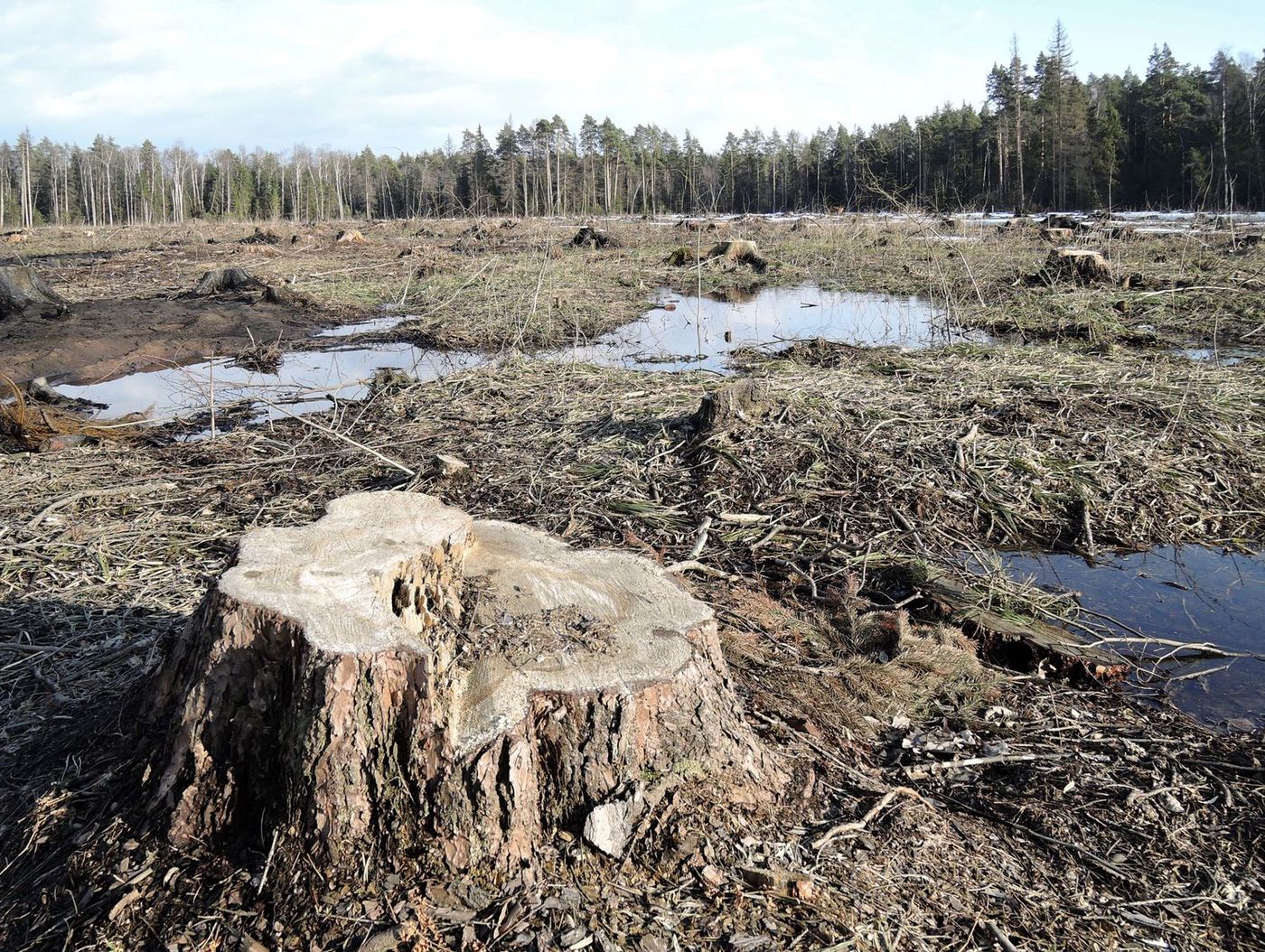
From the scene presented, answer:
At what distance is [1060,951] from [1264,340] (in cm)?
1028

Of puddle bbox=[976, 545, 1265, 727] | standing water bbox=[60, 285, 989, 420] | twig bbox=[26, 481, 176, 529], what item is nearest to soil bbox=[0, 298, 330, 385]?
standing water bbox=[60, 285, 989, 420]

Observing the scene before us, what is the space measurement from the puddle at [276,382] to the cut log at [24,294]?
455 cm

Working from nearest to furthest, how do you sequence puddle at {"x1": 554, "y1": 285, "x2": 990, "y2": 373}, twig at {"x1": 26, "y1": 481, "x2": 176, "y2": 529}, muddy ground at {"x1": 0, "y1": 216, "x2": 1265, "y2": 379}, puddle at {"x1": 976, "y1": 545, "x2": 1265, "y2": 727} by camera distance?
puddle at {"x1": 976, "y1": 545, "x2": 1265, "y2": 727}
twig at {"x1": 26, "y1": 481, "x2": 176, "y2": 529}
puddle at {"x1": 554, "y1": 285, "x2": 990, "y2": 373}
muddy ground at {"x1": 0, "y1": 216, "x2": 1265, "y2": 379}

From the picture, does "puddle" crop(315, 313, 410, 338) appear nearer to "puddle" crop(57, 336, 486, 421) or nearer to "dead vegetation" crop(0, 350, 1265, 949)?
"puddle" crop(57, 336, 486, 421)

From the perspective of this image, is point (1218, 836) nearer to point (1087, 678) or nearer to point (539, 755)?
point (1087, 678)

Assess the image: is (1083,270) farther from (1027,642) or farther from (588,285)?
(1027,642)

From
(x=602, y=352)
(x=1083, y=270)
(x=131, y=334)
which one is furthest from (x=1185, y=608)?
(x=131, y=334)

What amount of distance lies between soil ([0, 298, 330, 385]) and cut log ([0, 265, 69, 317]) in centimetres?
15

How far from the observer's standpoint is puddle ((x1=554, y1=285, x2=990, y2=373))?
9852 millimetres

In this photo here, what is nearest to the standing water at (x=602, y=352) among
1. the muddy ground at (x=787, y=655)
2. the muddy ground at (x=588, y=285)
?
the muddy ground at (x=588, y=285)

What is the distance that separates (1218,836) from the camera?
2.35 metres

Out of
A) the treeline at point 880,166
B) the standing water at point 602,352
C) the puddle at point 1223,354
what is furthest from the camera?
the treeline at point 880,166

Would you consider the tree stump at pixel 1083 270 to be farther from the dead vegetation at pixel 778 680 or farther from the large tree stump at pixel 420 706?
the large tree stump at pixel 420 706

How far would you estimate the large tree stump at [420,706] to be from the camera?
6.24 feet
